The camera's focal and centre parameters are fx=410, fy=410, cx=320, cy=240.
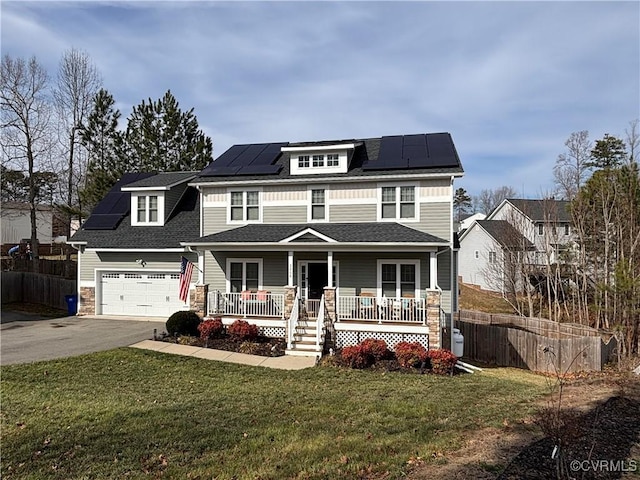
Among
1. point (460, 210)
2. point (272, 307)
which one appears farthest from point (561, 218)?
point (460, 210)

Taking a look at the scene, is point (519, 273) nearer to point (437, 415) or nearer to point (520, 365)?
point (520, 365)

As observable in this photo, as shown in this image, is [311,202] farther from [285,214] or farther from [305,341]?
[305,341]

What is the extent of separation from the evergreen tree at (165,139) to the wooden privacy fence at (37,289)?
1047 cm

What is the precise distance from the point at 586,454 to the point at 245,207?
45.8ft

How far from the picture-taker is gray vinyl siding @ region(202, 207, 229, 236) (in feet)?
55.4

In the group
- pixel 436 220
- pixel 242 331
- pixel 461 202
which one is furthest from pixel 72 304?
pixel 461 202

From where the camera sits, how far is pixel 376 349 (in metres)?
12.0

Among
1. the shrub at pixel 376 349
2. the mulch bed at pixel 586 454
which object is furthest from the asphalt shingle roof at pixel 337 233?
the mulch bed at pixel 586 454

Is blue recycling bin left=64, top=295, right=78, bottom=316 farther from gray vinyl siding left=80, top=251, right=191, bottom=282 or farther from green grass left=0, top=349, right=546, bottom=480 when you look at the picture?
green grass left=0, top=349, right=546, bottom=480

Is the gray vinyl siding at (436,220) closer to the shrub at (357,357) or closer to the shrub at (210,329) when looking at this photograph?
the shrub at (357,357)

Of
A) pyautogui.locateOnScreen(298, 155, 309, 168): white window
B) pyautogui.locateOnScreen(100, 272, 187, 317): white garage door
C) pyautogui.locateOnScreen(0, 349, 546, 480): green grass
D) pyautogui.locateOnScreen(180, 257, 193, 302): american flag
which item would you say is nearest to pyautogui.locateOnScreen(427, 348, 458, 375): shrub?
pyautogui.locateOnScreen(0, 349, 546, 480): green grass

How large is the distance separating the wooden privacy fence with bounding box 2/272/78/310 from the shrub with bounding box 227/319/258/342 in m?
13.2

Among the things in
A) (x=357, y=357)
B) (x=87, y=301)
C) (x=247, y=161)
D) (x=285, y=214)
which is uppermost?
(x=247, y=161)

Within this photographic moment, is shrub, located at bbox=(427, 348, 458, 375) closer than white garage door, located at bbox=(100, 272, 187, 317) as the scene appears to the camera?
Yes
